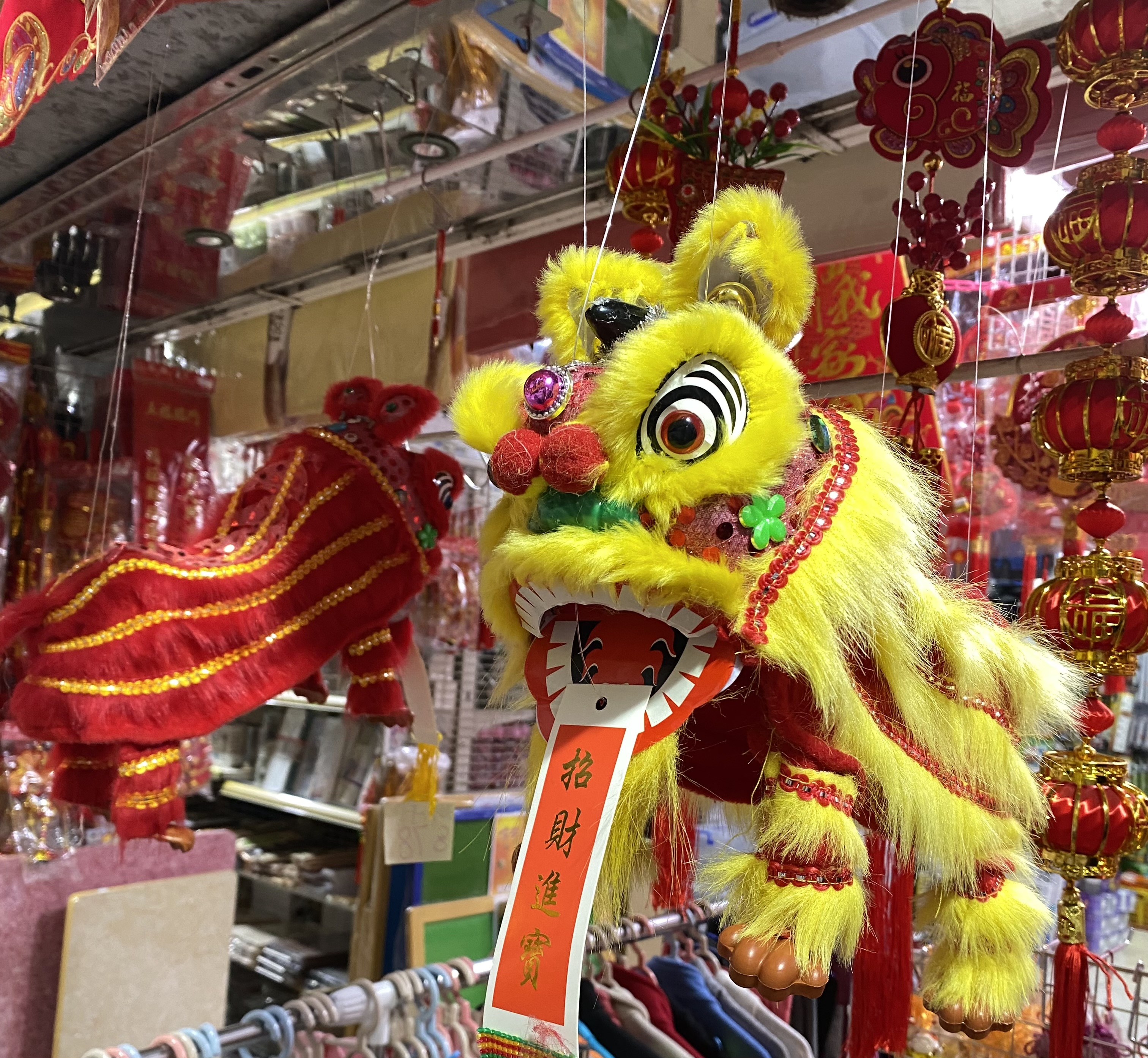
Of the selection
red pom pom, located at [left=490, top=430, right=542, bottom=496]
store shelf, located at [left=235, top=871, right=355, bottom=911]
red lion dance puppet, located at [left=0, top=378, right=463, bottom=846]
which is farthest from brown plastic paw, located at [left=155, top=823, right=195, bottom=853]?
store shelf, located at [left=235, top=871, right=355, bottom=911]

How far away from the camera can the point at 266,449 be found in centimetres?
191

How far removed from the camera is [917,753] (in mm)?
625

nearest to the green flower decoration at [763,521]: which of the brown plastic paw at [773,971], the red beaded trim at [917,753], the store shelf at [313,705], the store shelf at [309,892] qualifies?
the red beaded trim at [917,753]

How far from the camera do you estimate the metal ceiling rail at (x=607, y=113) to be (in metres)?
1.13

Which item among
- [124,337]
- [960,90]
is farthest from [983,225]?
[124,337]

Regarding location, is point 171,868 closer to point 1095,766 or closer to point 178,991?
point 178,991

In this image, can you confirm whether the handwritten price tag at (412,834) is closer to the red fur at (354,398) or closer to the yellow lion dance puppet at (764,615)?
the red fur at (354,398)

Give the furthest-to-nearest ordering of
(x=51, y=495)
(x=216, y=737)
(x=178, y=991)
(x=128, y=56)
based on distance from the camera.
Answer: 1. (x=216, y=737)
2. (x=51, y=495)
3. (x=178, y=991)
4. (x=128, y=56)

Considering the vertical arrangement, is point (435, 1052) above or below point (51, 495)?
below

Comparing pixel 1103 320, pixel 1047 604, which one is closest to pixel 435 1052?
pixel 1047 604

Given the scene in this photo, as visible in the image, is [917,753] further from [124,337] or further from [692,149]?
[124,337]

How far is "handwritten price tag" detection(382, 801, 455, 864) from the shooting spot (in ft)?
4.35

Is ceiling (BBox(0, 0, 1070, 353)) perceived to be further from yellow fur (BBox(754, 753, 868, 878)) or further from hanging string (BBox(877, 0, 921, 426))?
yellow fur (BBox(754, 753, 868, 878))

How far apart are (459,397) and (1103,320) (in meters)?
0.57
